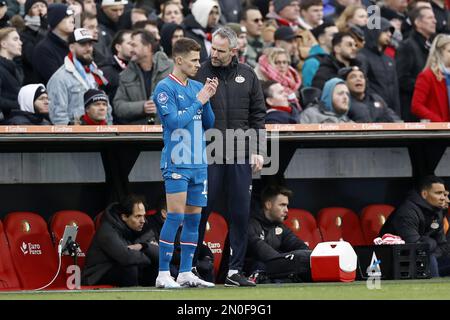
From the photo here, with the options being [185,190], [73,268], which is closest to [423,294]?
[185,190]

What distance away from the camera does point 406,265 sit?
1311 centimetres

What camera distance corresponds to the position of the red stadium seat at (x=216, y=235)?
46.7 ft

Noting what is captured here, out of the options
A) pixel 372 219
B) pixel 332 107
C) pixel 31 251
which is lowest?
pixel 31 251

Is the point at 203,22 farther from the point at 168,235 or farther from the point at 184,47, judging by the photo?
the point at 168,235

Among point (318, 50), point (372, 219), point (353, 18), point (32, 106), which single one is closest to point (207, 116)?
point (32, 106)

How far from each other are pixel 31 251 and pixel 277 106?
3038 mm

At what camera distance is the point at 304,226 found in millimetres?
14781

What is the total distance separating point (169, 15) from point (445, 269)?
4.81 m

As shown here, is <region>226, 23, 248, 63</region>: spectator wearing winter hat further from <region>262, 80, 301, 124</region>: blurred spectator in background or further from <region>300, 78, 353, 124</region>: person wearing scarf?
<region>300, 78, 353, 124</region>: person wearing scarf

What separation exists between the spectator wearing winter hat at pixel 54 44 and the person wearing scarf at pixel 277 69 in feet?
7.16

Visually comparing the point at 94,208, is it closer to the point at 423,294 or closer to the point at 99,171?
the point at 99,171

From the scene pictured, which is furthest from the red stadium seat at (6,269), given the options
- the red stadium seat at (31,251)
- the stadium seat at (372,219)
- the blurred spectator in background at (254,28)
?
the blurred spectator in background at (254,28)

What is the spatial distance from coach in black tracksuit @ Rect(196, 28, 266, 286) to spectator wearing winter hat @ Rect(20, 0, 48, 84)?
10.1ft

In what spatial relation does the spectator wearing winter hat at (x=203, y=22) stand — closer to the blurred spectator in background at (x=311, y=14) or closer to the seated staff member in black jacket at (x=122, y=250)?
the blurred spectator in background at (x=311, y=14)
